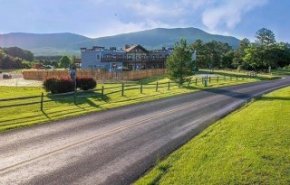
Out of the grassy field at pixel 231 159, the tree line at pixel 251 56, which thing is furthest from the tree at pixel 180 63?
the tree line at pixel 251 56

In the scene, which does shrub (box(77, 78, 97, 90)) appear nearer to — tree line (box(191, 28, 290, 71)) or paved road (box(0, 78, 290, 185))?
paved road (box(0, 78, 290, 185))

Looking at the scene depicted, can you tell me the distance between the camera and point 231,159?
11.5 m

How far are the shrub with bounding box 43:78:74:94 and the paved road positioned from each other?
12.6m

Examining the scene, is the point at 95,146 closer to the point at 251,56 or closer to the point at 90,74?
the point at 90,74

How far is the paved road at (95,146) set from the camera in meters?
10.1

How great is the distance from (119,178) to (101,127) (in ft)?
24.5

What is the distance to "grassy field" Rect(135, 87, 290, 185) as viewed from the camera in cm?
977

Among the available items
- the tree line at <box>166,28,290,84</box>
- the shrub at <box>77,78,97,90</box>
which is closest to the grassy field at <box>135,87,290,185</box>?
the shrub at <box>77,78,97,90</box>

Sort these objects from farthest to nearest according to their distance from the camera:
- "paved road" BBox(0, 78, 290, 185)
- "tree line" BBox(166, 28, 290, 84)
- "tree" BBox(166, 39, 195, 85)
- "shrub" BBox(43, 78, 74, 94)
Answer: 1. "tree line" BBox(166, 28, 290, 84)
2. "tree" BBox(166, 39, 195, 85)
3. "shrub" BBox(43, 78, 74, 94)
4. "paved road" BBox(0, 78, 290, 185)

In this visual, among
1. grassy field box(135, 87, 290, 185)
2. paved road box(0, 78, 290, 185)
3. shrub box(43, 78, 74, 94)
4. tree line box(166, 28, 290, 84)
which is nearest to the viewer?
grassy field box(135, 87, 290, 185)

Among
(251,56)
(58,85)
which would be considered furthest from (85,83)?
(251,56)

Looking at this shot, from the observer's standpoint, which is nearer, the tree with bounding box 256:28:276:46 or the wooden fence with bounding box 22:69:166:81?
the wooden fence with bounding box 22:69:166:81

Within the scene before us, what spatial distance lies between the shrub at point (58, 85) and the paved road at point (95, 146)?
1264cm

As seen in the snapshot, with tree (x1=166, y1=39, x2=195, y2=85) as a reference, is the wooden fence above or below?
below
